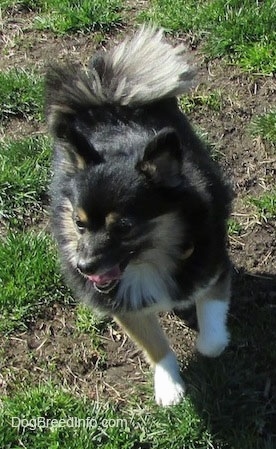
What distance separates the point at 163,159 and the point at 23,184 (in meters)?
1.62

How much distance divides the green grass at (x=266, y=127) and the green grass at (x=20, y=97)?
128 cm

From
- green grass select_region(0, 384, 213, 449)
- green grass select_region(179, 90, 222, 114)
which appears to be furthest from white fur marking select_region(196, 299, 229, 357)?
green grass select_region(179, 90, 222, 114)

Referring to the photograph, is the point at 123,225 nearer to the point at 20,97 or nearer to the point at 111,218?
the point at 111,218

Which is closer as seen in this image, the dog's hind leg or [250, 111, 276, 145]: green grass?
→ the dog's hind leg

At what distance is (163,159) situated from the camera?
319cm

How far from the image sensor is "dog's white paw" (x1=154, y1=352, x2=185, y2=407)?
148 inches

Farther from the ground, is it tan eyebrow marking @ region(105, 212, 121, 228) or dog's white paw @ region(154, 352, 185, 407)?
tan eyebrow marking @ region(105, 212, 121, 228)

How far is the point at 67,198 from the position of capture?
11.4 feet

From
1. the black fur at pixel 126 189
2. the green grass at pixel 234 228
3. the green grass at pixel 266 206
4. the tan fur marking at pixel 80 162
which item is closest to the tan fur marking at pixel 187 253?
the black fur at pixel 126 189

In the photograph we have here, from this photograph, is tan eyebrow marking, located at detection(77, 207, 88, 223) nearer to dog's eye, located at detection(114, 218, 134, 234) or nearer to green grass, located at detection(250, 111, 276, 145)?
dog's eye, located at detection(114, 218, 134, 234)

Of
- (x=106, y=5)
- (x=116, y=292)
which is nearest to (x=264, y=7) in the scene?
(x=106, y=5)

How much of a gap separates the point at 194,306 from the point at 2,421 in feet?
3.40

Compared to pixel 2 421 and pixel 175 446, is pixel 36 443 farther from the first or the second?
pixel 175 446

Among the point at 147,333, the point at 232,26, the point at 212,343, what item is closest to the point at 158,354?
the point at 147,333
